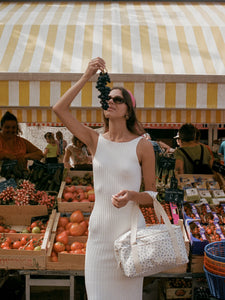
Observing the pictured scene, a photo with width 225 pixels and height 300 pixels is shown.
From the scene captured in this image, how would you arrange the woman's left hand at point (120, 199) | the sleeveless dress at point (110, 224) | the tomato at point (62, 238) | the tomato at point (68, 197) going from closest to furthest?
the woman's left hand at point (120, 199) → the sleeveless dress at point (110, 224) → the tomato at point (62, 238) → the tomato at point (68, 197)

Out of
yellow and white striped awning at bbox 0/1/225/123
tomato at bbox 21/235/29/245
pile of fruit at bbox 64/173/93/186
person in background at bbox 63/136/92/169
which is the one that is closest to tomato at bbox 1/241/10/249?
tomato at bbox 21/235/29/245

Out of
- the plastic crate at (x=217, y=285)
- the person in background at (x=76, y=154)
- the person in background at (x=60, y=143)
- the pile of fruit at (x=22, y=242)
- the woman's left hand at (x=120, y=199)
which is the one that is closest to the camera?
the woman's left hand at (x=120, y=199)

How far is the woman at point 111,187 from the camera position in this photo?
219 cm

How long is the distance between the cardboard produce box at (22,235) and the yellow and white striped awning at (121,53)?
1.13 m

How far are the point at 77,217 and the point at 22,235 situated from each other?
1.89ft

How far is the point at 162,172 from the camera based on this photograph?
14.6ft

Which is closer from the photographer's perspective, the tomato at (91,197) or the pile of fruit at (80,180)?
the tomato at (91,197)

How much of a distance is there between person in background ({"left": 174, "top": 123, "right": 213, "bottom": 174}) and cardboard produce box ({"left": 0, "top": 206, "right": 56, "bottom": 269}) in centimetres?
202

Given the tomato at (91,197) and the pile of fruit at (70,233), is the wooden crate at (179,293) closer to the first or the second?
the pile of fruit at (70,233)

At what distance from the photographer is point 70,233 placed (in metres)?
3.56

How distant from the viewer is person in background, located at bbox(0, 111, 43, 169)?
5.04m

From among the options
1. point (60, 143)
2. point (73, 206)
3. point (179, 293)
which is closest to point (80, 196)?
point (73, 206)

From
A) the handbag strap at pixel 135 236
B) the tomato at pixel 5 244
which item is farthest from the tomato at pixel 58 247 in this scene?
the handbag strap at pixel 135 236

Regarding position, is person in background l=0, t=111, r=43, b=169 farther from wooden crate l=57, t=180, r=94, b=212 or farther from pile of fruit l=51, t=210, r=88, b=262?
pile of fruit l=51, t=210, r=88, b=262
